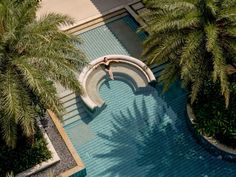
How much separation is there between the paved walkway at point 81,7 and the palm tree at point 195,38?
950 cm

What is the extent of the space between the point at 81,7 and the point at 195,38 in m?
12.4

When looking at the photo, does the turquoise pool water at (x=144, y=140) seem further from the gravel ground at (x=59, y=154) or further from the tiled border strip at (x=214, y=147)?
the gravel ground at (x=59, y=154)

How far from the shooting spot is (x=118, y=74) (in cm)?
2377

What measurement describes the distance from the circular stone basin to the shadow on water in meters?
1.44

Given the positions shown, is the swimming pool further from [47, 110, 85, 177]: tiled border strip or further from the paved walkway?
the paved walkway

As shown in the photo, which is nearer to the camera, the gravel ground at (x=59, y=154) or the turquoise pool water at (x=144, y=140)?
the gravel ground at (x=59, y=154)

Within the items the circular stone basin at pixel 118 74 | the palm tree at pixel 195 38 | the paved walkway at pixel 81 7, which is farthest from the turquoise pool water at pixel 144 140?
the paved walkway at pixel 81 7

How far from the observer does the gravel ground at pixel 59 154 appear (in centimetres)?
1931

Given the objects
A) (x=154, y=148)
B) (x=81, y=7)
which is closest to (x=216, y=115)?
(x=154, y=148)

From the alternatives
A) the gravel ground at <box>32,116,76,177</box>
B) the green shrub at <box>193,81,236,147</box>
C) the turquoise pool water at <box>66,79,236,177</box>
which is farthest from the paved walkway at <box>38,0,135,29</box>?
the green shrub at <box>193,81,236,147</box>

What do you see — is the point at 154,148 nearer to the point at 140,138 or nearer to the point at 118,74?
the point at 140,138

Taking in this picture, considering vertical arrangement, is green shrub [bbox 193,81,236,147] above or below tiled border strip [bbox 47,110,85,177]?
below

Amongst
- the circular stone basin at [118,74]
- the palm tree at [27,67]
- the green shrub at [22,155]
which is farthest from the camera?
the circular stone basin at [118,74]

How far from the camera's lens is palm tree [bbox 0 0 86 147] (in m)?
15.9
